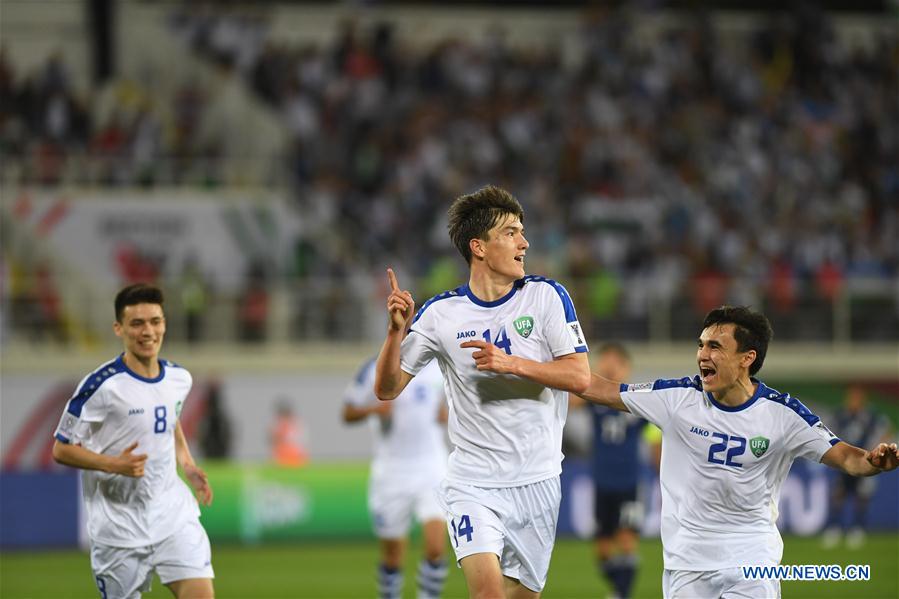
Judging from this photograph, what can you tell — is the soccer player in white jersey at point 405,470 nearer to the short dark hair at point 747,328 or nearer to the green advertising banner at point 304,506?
the short dark hair at point 747,328

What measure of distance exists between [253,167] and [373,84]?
10.6ft

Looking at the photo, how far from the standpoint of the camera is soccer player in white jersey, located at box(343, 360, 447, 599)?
420 inches

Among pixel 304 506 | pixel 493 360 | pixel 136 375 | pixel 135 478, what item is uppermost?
pixel 493 360

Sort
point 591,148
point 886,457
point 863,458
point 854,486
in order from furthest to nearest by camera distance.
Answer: point 591,148
point 854,486
point 863,458
point 886,457

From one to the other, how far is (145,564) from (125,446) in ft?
2.33

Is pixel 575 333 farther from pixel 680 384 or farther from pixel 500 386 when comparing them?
pixel 680 384

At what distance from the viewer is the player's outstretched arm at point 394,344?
662 cm

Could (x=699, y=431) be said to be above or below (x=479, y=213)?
below

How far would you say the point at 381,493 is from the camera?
11016 mm

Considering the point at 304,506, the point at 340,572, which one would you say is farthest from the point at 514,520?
the point at 304,506

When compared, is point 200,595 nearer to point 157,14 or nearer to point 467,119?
point 467,119

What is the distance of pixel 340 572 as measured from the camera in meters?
15.8

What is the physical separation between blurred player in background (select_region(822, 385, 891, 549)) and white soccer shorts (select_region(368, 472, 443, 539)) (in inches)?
366

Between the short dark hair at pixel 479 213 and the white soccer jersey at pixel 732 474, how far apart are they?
1.39 m
